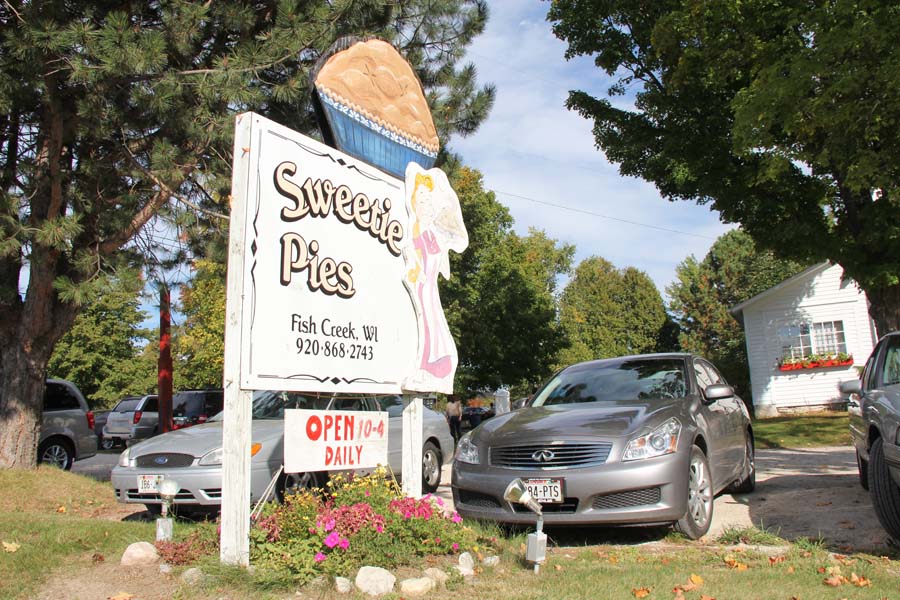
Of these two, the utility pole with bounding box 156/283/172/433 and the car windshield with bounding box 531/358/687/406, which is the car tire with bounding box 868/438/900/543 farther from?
the utility pole with bounding box 156/283/172/433

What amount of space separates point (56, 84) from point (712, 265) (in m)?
51.8

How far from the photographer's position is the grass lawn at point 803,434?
14594mm

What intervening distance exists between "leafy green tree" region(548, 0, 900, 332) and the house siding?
1139 centimetres

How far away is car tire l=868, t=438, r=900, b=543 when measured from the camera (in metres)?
5.15

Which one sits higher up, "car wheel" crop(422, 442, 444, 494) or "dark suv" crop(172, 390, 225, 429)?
"dark suv" crop(172, 390, 225, 429)

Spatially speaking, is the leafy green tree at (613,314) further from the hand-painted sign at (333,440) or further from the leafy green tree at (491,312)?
the hand-painted sign at (333,440)

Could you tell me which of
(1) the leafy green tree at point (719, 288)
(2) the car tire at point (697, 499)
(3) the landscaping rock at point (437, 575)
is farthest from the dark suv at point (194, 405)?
(1) the leafy green tree at point (719, 288)

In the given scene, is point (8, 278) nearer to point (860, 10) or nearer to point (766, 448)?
point (860, 10)

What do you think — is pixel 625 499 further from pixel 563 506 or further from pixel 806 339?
pixel 806 339

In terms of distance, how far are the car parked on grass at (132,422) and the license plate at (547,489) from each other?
17.4m

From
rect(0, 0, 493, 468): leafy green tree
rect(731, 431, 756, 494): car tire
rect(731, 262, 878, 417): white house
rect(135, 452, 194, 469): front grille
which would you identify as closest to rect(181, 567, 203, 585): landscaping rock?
rect(135, 452, 194, 469): front grille

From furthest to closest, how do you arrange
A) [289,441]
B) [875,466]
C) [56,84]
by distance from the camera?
[56,84] → [875,466] → [289,441]

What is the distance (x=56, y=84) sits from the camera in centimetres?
900

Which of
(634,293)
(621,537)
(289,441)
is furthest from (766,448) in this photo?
(634,293)
